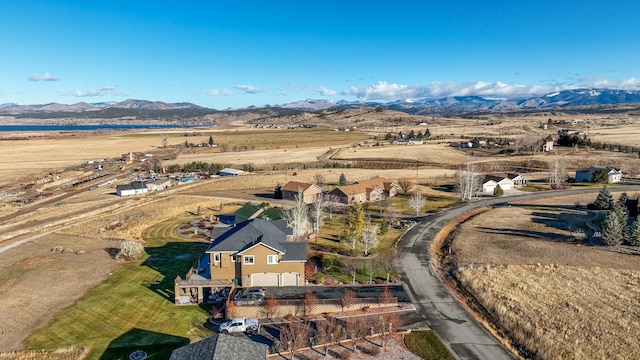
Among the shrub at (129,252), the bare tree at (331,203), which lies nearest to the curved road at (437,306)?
the bare tree at (331,203)

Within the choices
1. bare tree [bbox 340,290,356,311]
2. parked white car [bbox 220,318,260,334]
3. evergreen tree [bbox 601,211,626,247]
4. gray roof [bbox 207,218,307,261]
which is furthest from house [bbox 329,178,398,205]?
parked white car [bbox 220,318,260,334]

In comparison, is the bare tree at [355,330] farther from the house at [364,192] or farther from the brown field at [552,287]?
the house at [364,192]

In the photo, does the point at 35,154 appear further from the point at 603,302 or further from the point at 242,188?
the point at 603,302

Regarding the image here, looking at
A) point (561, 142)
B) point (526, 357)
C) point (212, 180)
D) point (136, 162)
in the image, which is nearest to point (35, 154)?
point (136, 162)

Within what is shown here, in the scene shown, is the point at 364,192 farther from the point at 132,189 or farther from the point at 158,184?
the point at 132,189

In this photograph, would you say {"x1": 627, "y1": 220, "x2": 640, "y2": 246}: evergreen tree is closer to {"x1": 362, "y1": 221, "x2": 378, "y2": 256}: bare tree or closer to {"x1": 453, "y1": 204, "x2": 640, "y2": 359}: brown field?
{"x1": 453, "y1": 204, "x2": 640, "y2": 359}: brown field

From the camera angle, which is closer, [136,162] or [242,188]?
[242,188]
